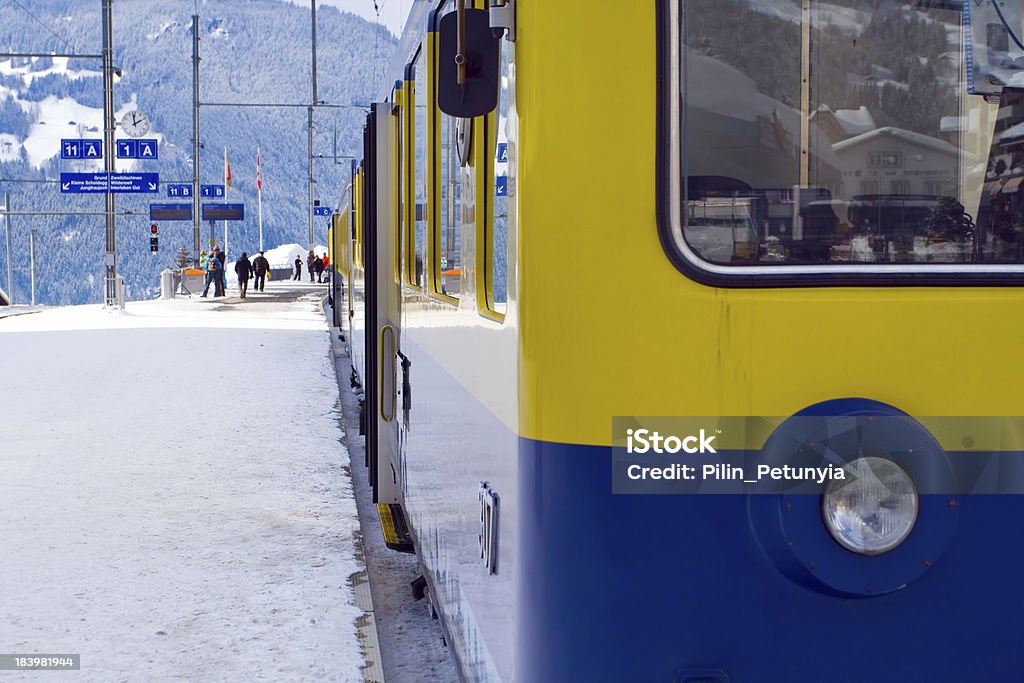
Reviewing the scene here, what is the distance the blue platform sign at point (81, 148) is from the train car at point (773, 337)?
44499 mm

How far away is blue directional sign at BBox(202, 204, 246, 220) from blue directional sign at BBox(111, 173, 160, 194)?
22.6 m

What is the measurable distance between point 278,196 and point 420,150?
7308 inches

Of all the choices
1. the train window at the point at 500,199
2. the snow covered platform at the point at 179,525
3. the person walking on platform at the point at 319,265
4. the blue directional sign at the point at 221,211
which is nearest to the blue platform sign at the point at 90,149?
the person walking on platform at the point at 319,265

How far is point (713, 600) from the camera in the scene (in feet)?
8.60

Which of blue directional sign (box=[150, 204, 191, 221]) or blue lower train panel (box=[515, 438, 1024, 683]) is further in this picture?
blue directional sign (box=[150, 204, 191, 221])

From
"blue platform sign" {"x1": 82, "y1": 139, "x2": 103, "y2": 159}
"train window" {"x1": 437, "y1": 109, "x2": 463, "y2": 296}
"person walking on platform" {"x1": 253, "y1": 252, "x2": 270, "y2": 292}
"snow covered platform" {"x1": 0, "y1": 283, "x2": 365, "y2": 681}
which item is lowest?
"snow covered platform" {"x1": 0, "y1": 283, "x2": 365, "y2": 681}

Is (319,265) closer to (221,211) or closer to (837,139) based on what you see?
(221,211)

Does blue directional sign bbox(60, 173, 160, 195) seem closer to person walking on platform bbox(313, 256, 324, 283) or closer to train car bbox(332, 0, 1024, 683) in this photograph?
person walking on platform bbox(313, 256, 324, 283)

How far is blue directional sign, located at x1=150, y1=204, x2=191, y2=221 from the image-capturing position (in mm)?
62156

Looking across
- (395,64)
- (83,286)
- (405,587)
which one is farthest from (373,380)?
(83,286)

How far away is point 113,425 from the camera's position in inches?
496

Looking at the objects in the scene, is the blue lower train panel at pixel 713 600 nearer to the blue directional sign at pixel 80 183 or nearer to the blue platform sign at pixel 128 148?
the blue platform sign at pixel 128 148

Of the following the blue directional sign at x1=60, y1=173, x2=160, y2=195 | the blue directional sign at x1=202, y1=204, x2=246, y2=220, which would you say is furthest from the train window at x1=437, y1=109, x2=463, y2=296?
the blue directional sign at x1=202, y1=204, x2=246, y2=220
